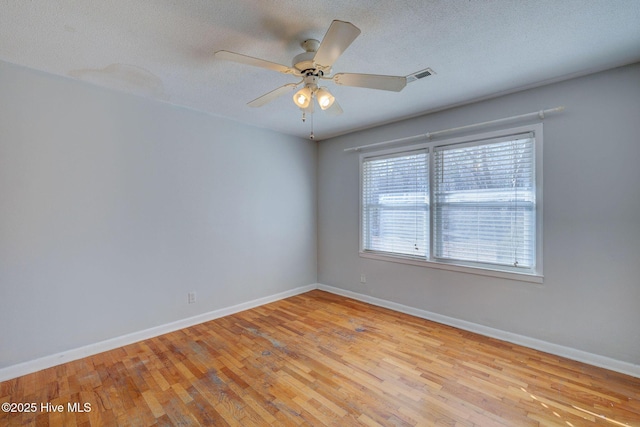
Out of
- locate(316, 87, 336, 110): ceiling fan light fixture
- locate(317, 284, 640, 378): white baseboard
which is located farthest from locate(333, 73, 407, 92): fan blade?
locate(317, 284, 640, 378): white baseboard

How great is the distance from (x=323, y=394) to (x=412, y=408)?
0.62 metres

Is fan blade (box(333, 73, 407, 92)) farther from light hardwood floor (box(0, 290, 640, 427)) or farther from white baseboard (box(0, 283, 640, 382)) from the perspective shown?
white baseboard (box(0, 283, 640, 382))

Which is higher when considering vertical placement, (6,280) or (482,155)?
(482,155)

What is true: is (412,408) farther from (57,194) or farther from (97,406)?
(57,194)

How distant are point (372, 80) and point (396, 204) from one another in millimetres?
2154

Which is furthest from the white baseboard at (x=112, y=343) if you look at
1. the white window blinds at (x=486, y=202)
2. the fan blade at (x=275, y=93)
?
the white window blinds at (x=486, y=202)

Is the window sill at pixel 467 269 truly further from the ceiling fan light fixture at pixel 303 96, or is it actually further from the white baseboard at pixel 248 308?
the ceiling fan light fixture at pixel 303 96

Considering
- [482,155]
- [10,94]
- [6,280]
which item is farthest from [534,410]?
[10,94]

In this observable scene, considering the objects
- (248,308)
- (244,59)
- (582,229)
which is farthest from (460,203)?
(248,308)

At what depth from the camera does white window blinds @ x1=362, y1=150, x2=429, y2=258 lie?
136 inches

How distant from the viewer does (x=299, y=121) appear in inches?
143

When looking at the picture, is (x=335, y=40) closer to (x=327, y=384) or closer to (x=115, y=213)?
(x=327, y=384)

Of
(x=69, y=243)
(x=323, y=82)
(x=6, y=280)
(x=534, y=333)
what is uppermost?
(x=323, y=82)

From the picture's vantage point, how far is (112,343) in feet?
8.81
